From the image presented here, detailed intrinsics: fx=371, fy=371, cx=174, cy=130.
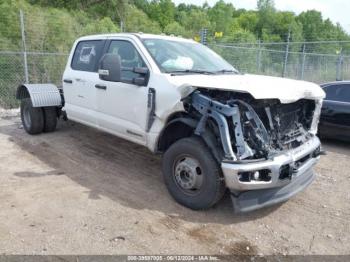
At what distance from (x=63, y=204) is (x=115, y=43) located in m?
2.56

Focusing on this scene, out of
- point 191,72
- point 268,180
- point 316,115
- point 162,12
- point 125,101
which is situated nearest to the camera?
point 268,180

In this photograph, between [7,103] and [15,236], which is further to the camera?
[7,103]

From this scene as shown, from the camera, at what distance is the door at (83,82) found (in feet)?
19.6

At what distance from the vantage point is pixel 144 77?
4891mm

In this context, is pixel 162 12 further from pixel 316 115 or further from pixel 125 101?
pixel 316 115

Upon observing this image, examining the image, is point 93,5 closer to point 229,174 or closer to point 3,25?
point 3,25

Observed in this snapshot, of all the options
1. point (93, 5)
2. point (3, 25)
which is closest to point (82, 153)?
point (3, 25)

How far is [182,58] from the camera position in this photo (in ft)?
17.1

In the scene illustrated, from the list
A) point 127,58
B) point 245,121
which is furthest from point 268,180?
point 127,58

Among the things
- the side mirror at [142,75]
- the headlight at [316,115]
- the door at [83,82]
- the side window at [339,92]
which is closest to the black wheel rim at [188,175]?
the side mirror at [142,75]

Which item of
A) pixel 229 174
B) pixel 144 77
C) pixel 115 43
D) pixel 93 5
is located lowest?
pixel 229 174

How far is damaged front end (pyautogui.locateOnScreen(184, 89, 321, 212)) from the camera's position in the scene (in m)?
3.82

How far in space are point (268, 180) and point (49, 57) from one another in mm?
10608

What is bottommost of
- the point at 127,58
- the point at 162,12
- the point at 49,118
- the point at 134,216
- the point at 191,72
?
the point at 134,216
